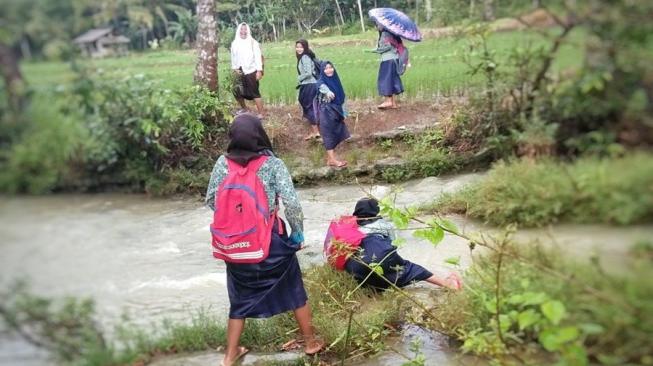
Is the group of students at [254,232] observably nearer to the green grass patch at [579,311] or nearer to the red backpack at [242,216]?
the red backpack at [242,216]

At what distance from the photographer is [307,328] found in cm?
309

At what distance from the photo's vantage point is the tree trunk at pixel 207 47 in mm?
3307

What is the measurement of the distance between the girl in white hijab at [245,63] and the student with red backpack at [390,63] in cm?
81

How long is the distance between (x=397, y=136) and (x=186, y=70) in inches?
88.1

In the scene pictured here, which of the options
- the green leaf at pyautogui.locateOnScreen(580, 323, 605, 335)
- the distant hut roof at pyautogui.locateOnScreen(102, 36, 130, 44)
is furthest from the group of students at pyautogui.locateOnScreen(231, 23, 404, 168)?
the green leaf at pyautogui.locateOnScreen(580, 323, 605, 335)

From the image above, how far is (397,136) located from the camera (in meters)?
5.07

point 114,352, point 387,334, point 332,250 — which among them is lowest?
→ point 387,334

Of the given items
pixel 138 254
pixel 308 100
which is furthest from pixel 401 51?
pixel 138 254

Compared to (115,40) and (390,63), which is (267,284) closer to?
(115,40)

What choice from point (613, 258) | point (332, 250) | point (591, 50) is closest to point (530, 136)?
point (591, 50)

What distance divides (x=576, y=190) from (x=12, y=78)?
1473mm

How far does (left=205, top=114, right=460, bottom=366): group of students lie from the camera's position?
2.72m

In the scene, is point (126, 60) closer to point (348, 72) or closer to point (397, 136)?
point (348, 72)

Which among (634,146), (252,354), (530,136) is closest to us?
(634,146)
